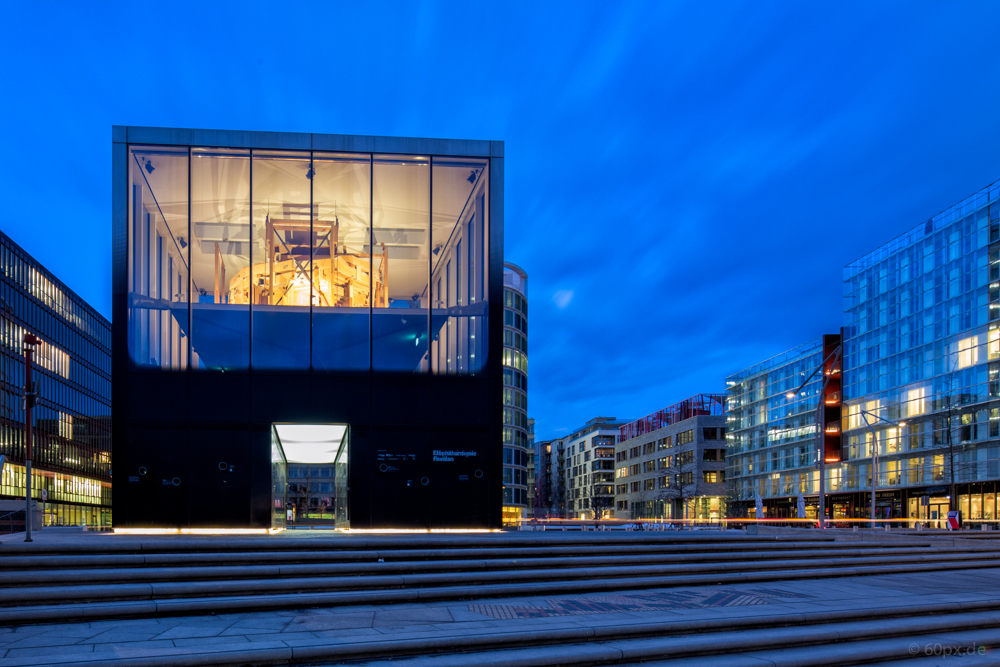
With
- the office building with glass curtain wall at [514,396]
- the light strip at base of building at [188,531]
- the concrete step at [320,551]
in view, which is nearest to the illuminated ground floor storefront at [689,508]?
the office building with glass curtain wall at [514,396]

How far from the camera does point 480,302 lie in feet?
79.4

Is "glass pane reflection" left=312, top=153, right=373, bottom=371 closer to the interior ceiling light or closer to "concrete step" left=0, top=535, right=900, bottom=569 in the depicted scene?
the interior ceiling light

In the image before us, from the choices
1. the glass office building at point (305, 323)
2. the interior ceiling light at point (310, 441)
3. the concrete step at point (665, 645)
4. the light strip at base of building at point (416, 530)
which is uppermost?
the glass office building at point (305, 323)

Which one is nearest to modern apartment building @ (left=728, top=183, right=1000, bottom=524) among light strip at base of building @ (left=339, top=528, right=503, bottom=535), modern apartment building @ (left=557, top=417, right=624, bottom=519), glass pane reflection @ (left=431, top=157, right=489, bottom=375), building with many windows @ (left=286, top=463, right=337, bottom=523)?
building with many windows @ (left=286, top=463, right=337, bottom=523)

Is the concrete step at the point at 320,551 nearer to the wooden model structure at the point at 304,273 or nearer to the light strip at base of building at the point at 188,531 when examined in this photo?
the light strip at base of building at the point at 188,531

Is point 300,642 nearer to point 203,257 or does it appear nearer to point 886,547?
point 203,257

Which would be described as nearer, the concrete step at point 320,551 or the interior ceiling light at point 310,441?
the concrete step at point 320,551

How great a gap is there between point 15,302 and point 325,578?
7906cm

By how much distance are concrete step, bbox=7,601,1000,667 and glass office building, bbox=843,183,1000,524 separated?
167ft

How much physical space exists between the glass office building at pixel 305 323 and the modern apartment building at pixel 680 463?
81248 mm

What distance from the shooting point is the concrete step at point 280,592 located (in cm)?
1116

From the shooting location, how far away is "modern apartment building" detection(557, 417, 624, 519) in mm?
152250

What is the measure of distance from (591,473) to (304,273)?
142546mm

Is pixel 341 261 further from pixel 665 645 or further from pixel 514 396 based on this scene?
pixel 514 396
